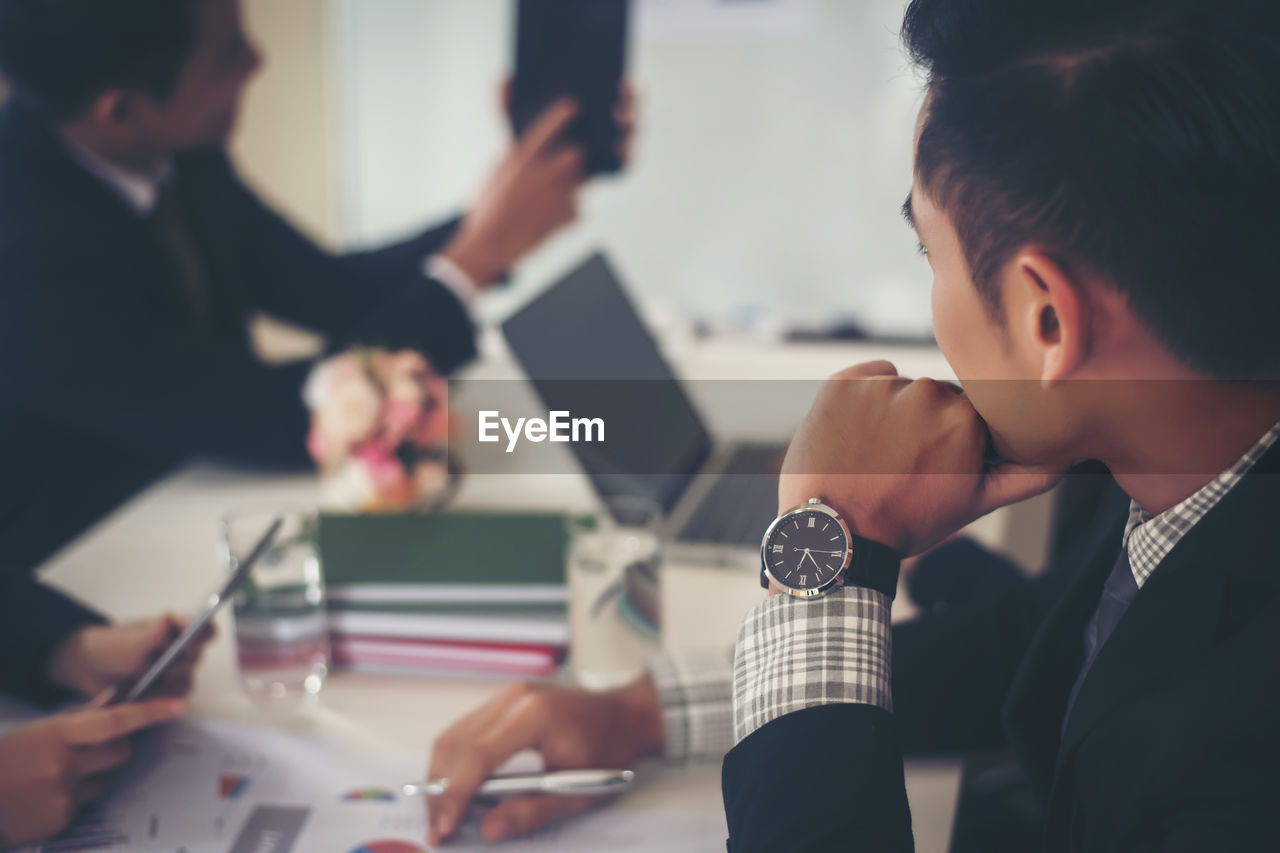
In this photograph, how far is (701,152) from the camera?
2.25 meters

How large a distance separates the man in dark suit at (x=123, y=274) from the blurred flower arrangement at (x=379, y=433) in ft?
0.77

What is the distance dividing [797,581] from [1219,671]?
19 centimetres

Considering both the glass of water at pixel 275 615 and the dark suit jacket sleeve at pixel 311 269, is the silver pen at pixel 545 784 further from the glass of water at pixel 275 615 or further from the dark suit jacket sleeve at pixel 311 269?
the dark suit jacket sleeve at pixel 311 269

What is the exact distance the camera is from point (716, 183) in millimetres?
2262

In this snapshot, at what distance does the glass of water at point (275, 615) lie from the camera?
0.70 metres

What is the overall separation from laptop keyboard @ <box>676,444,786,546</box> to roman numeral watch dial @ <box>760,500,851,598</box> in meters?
0.35

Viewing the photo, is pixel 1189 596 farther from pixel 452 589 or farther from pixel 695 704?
pixel 452 589

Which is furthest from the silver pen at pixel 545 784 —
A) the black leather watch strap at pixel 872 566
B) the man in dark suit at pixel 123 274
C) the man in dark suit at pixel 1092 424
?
the man in dark suit at pixel 123 274

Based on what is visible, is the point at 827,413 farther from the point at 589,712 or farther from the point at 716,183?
the point at 716,183

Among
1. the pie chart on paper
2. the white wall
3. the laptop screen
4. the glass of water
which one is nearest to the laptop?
the laptop screen

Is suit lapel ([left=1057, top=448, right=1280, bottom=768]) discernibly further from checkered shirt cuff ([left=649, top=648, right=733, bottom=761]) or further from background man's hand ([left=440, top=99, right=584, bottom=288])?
background man's hand ([left=440, top=99, right=584, bottom=288])

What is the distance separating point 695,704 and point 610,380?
1.11 feet

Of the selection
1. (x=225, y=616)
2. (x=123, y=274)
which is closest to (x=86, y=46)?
(x=123, y=274)

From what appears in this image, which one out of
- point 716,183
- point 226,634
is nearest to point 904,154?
point 226,634
